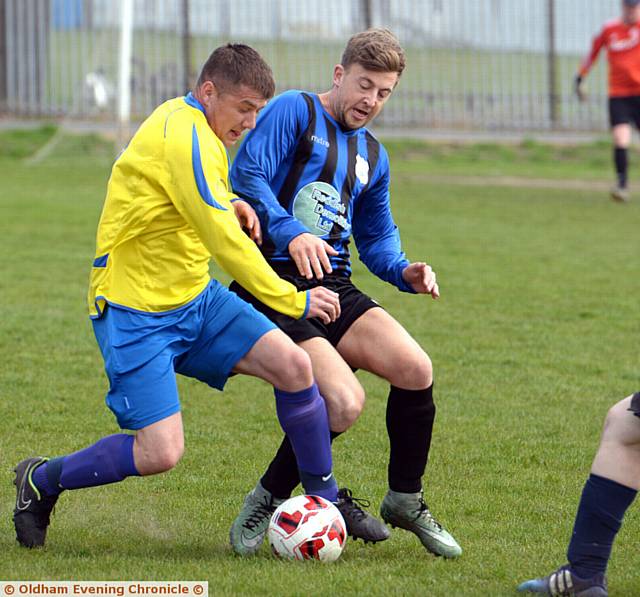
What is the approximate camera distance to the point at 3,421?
6238 mm

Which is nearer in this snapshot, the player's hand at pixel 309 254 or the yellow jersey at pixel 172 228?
the yellow jersey at pixel 172 228

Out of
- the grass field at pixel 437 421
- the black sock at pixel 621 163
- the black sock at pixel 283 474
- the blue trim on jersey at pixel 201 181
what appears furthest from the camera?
the black sock at pixel 621 163

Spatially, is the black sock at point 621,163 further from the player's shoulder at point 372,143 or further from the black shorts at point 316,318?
the black shorts at point 316,318

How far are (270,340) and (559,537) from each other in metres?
1.32

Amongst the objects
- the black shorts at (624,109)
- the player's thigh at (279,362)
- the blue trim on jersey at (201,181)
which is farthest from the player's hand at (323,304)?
the black shorts at (624,109)

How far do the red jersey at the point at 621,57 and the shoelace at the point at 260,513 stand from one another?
459 inches

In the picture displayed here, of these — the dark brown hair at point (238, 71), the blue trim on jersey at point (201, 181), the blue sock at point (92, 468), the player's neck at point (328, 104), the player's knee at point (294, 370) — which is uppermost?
the dark brown hair at point (238, 71)

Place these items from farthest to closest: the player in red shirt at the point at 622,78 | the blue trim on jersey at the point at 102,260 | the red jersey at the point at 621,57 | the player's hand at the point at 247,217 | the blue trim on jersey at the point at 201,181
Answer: the red jersey at the point at 621,57 → the player in red shirt at the point at 622,78 → the player's hand at the point at 247,217 → the blue trim on jersey at the point at 102,260 → the blue trim on jersey at the point at 201,181

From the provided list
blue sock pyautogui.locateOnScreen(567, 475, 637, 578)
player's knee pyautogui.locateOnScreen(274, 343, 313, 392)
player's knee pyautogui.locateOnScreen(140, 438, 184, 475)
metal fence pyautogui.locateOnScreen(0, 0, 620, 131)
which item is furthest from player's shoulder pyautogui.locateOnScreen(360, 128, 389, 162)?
metal fence pyautogui.locateOnScreen(0, 0, 620, 131)

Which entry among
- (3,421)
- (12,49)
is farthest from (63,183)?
(3,421)

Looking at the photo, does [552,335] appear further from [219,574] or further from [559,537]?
[219,574]

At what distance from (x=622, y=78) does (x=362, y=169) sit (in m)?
11.1

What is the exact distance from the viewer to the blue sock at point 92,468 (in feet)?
14.5

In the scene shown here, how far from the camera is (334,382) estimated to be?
4.59 meters
